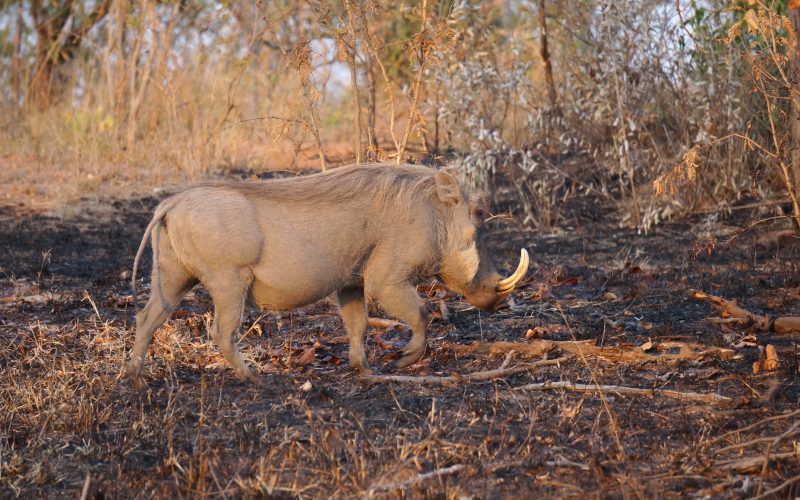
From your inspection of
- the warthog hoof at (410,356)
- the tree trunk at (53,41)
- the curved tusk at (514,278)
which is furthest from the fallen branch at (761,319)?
the tree trunk at (53,41)

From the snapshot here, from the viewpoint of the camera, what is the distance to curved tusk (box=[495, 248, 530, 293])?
420 cm

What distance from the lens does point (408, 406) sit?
11.7ft

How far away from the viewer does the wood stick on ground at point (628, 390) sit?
139 inches

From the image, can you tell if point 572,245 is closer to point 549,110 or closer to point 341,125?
point 549,110

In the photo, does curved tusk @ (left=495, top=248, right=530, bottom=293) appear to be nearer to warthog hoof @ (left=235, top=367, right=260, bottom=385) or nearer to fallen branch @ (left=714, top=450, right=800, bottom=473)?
warthog hoof @ (left=235, top=367, right=260, bottom=385)

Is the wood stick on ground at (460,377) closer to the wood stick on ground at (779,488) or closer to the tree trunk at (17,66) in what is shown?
the wood stick on ground at (779,488)

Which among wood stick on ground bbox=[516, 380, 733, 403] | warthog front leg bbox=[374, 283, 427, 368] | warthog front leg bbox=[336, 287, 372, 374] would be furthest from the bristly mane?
wood stick on ground bbox=[516, 380, 733, 403]

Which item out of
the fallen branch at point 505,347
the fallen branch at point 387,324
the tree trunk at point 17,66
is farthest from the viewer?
the tree trunk at point 17,66

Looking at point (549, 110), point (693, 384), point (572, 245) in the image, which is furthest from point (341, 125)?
point (693, 384)

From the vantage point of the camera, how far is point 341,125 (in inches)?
497

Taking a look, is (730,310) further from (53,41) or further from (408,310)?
(53,41)

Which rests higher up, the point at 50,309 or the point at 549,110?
the point at 549,110

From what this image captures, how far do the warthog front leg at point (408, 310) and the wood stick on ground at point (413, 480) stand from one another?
1153 mm

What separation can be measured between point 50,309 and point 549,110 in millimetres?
4482
